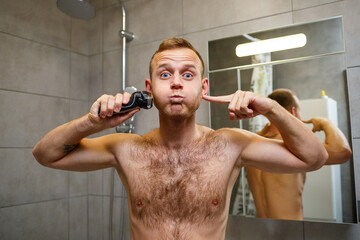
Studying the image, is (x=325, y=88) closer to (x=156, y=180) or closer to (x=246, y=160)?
(x=246, y=160)

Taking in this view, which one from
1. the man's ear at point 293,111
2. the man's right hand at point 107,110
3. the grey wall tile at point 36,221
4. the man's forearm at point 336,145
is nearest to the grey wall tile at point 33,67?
the grey wall tile at point 36,221

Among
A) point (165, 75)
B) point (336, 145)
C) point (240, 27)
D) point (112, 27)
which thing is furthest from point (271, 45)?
point (112, 27)

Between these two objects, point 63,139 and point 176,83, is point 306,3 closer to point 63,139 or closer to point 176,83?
point 176,83

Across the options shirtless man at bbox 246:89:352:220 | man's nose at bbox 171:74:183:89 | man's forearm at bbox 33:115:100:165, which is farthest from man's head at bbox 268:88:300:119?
man's forearm at bbox 33:115:100:165

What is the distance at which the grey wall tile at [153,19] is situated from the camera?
1796mm

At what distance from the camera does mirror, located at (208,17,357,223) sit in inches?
49.1

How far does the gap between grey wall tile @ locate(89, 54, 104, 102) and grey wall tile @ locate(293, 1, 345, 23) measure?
52.6 inches

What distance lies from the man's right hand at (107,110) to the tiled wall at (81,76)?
81 cm

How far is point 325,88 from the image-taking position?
4.23ft

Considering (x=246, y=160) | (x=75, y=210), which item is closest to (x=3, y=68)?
(x=75, y=210)

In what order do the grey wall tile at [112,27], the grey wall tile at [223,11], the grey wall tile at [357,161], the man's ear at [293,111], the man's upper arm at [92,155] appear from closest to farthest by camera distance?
1. the man's upper arm at [92,155]
2. the grey wall tile at [357,161]
3. the man's ear at [293,111]
4. the grey wall tile at [223,11]
5. the grey wall tile at [112,27]

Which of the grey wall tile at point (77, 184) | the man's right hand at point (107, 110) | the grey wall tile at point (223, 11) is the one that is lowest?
the grey wall tile at point (77, 184)

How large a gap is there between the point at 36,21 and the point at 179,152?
1.43 metres

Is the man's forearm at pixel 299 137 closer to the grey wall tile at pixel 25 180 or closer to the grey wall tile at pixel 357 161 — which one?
the grey wall tile at pixel 357 161
